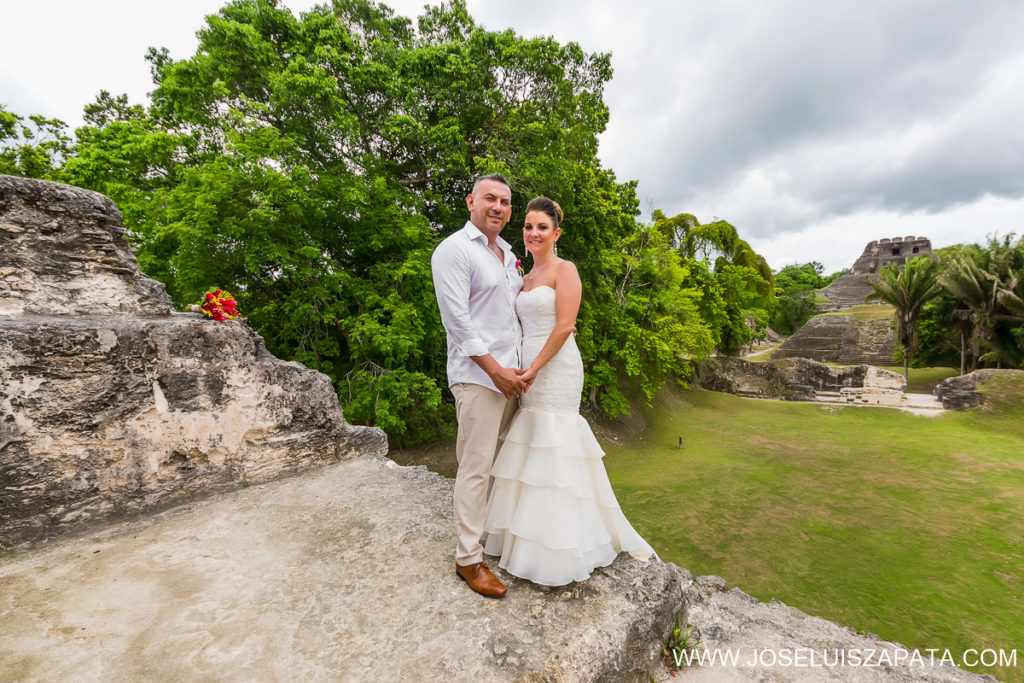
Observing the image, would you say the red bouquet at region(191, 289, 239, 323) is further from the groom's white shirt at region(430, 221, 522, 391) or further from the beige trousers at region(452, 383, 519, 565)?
the beige trousers at region(452, 383, 519, 565)

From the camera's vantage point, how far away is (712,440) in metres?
13.3

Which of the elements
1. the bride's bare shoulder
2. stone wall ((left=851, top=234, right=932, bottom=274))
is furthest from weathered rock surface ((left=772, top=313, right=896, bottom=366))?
the bride's bare shoulder

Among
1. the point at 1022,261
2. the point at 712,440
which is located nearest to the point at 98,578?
the point at 712,440

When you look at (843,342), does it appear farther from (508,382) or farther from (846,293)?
(508,382)

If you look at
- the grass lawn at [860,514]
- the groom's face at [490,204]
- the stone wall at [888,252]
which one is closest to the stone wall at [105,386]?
the groom's face at [490,204]

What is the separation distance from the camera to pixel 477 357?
193 cm

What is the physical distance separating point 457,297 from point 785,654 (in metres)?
2.81

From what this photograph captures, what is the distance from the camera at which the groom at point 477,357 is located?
1976 millimetres

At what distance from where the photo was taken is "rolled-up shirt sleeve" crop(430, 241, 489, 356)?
193 centimetres

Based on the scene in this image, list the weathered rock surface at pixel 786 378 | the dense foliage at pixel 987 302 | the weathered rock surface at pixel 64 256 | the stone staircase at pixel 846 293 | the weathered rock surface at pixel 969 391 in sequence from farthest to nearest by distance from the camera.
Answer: the stone staircase at pixel 846 293, the weathered rock surface at pixel 786 378, the dense foliage at pixel 987 302, the weathered rock surface at pixel 969 391, the weathered rock surface at pixel 64 256

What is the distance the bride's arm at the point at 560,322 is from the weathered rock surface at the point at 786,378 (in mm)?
20619

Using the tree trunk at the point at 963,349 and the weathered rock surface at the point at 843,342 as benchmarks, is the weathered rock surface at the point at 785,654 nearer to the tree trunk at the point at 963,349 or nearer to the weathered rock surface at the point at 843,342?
the tree trunk at the point at 963,349

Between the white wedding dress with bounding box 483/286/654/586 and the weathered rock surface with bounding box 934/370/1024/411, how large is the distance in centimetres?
2016

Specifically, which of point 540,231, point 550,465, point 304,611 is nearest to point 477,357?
point 550,465
